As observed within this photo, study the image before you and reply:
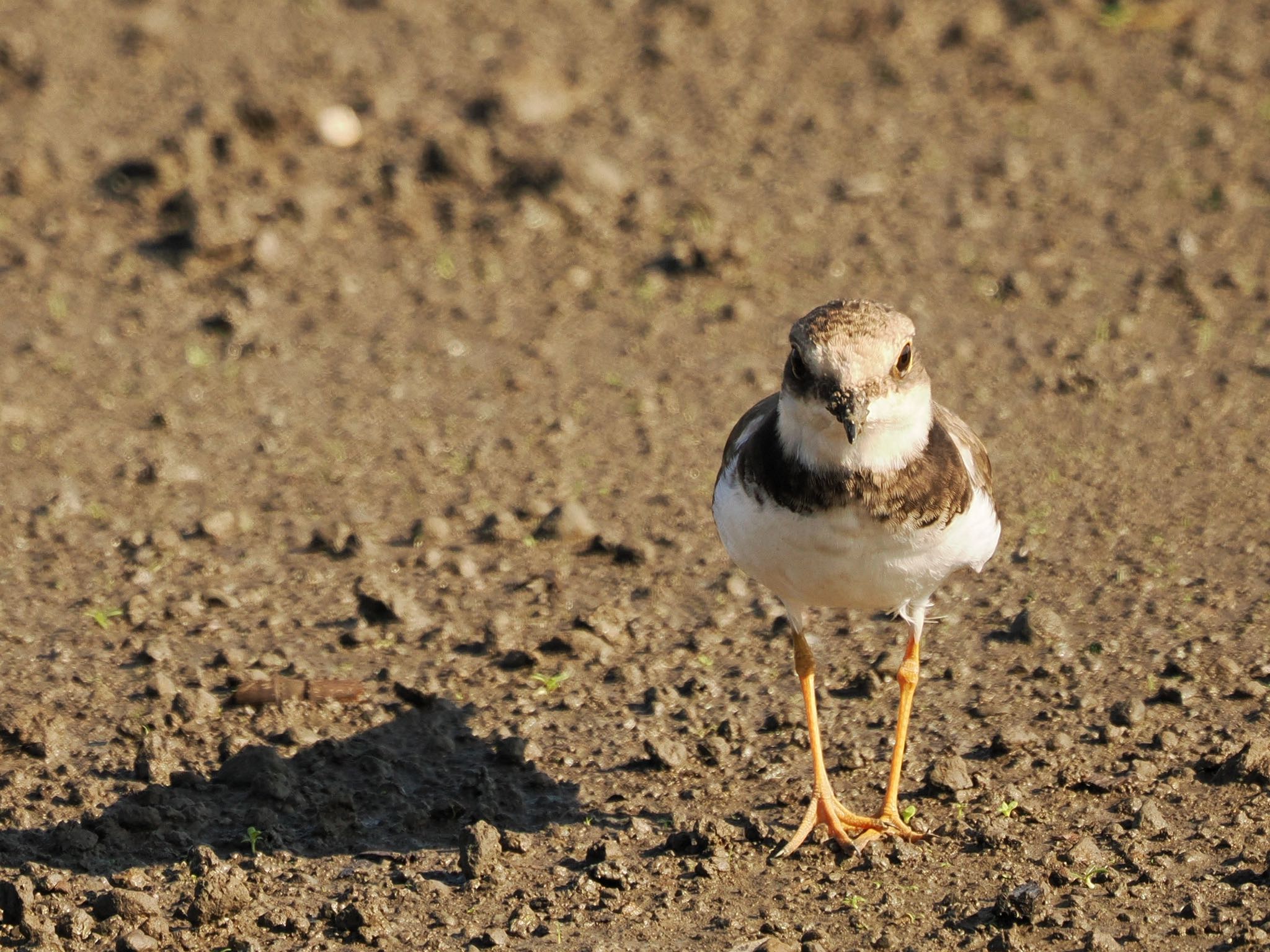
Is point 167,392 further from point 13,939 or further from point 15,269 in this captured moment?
point 13,939

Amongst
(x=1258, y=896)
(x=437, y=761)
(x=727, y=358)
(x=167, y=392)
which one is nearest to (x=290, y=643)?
(x=437, y=761)

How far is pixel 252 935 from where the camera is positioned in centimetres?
548

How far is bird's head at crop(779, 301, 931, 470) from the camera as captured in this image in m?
5.25

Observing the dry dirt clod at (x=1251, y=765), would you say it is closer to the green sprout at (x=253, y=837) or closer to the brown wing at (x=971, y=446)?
the brown wing at (x=971, y=446)

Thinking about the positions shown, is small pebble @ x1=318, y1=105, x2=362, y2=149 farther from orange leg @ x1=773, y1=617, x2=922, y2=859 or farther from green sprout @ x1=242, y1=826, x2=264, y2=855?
green sprout @ x1=242, y1=826, x2=264, y2=855

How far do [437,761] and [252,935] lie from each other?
1.16 m

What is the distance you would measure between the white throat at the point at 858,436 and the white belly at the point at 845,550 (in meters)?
0.16

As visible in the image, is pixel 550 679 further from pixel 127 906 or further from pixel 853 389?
pixel 853 389

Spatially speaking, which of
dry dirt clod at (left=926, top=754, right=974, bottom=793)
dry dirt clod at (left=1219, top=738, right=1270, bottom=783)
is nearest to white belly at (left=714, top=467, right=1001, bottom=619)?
dry dirt clod at (left=926, top=754, right=974, bottom=793)

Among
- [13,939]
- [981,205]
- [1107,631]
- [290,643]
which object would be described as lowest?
[13,939]

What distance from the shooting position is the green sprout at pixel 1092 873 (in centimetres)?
557

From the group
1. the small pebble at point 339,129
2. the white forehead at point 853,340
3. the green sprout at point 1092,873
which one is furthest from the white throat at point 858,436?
the small pebble at point 339,129

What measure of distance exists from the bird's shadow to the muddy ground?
2 cm

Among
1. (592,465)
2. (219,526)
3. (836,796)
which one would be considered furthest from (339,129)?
(836,796)
